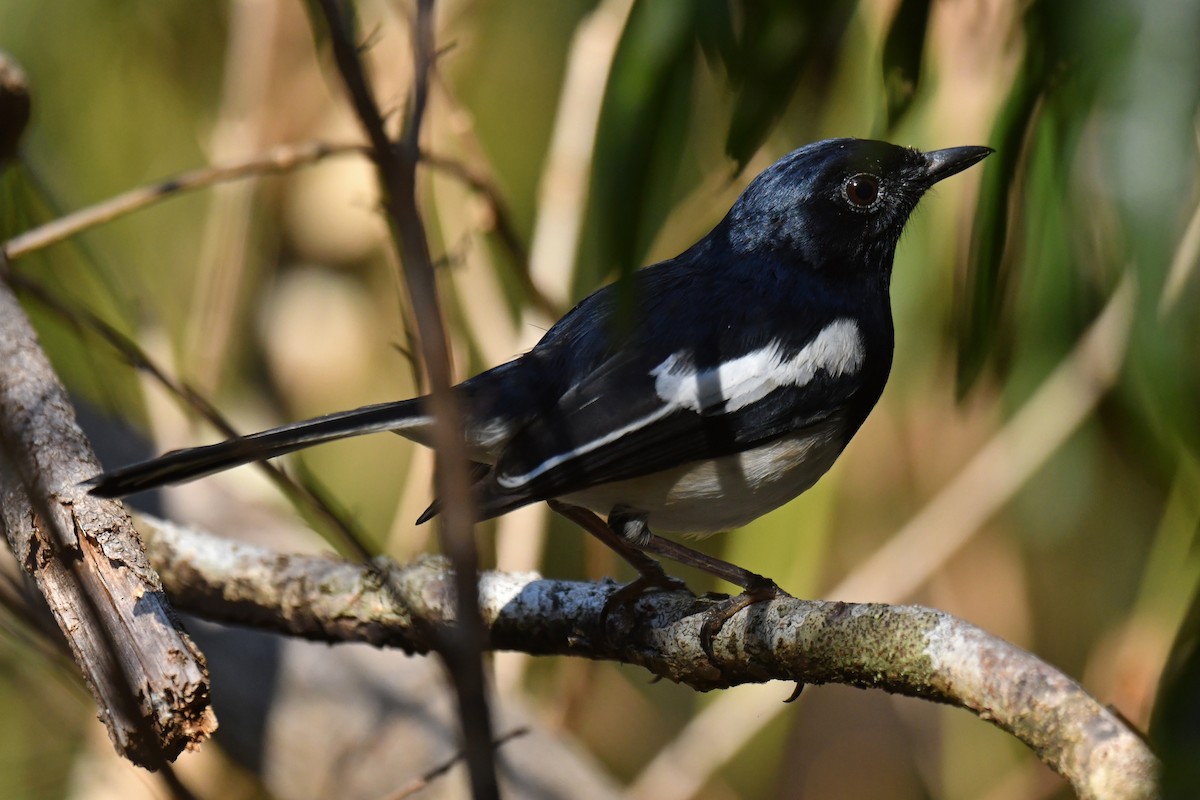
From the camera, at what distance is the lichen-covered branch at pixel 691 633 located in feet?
4.71

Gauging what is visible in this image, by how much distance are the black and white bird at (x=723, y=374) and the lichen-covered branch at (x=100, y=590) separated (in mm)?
514

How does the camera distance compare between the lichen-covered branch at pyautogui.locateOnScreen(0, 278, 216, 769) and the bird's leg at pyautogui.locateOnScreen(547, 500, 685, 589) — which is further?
the bird's leg at pyautogui.locateOnScreen(547, 500, 685, 589)

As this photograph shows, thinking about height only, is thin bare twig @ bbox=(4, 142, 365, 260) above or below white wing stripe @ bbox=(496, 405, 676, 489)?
above

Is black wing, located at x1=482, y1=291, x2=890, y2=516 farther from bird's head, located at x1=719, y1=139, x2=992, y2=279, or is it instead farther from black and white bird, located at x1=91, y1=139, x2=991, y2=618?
bird's head, located at x1=719, y1=139, x2=992, y2=279

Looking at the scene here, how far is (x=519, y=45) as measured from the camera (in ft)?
20.6

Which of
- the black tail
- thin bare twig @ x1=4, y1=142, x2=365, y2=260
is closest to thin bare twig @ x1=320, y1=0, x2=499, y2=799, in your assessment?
the black tail

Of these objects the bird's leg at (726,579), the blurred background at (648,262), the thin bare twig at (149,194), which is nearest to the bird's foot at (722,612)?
the bird's leg at (726,579)

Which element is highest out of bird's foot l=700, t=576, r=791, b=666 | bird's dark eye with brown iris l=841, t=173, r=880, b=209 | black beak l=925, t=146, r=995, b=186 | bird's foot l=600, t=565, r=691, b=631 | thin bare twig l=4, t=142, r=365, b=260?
thin bare twig l=4, t=142, r=365, b=260

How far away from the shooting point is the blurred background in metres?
1.60

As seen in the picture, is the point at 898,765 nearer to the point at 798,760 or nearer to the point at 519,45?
the point at 798,760

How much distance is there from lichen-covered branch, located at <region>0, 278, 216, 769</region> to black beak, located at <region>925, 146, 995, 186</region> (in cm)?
209

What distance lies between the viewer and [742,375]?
270 centimetres

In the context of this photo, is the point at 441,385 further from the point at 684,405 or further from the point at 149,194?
the point at 149,194

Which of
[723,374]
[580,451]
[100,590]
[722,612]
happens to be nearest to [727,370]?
[723,374]
